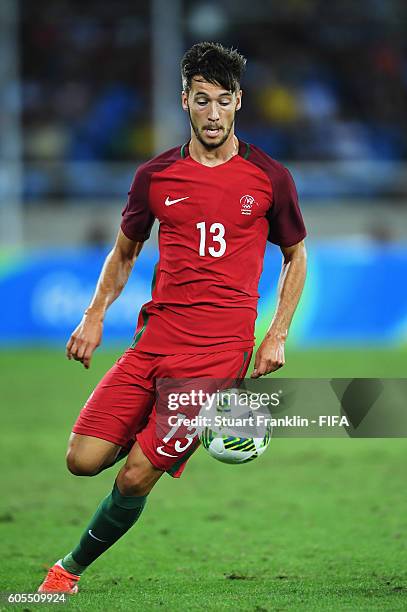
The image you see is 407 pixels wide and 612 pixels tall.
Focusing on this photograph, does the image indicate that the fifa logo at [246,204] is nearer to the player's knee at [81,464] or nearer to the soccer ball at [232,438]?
the soccer ball at [232,438]

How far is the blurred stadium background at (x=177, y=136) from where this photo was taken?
15578 mm

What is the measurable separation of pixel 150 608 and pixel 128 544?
1750 mm

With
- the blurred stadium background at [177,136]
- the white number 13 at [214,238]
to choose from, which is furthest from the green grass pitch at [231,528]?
the blurred stadium background at [177,136]

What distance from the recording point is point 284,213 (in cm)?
514

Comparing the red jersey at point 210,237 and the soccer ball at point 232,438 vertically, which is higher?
the red jersey at point 210,237

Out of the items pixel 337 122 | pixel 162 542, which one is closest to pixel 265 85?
pixel 337 122

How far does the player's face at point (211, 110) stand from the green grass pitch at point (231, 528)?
81.2 inches

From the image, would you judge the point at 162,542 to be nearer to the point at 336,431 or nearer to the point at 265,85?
the point at 336,431

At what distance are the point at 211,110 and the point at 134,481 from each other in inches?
66.6

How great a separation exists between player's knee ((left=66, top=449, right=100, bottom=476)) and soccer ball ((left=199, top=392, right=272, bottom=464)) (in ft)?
1.66

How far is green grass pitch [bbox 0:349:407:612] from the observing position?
5.11 m

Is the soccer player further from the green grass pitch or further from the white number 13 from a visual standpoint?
the green grass pitch
